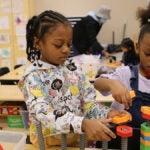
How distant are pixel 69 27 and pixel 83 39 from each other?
3.05 metres

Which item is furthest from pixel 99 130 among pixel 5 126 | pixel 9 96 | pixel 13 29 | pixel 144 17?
pixel 13 29

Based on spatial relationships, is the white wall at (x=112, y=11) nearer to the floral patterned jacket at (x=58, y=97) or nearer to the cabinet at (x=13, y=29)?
the cabinet at (x=13, y=29)

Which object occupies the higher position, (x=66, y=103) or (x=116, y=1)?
(x=116, y=1)

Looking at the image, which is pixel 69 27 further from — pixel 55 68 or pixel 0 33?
pixel 0 33

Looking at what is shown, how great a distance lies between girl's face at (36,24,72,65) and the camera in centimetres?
Result: 94

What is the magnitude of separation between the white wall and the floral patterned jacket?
3.78m

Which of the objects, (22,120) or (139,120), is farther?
(22,120)

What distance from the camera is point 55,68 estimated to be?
101 cm

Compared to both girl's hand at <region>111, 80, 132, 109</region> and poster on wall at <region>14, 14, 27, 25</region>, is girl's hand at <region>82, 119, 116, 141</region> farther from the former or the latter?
poster on wall at <region>14, 14, 27, 25</region>

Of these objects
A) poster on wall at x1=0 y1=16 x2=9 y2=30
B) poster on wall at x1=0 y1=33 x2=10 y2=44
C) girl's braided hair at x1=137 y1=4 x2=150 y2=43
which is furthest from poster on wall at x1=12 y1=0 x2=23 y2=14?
girl's braided hair at x1=137 y1=4 x2=150 y2=43

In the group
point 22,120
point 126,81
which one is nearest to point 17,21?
point 22,120

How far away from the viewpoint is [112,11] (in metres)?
4.68

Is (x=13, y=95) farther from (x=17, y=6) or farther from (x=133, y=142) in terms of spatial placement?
(x=17, y=6)

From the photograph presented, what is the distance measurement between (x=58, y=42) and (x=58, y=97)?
0.20m
